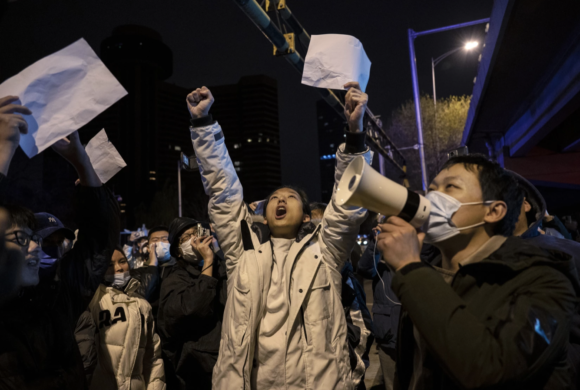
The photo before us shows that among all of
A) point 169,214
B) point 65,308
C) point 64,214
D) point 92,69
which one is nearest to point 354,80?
point 92,69

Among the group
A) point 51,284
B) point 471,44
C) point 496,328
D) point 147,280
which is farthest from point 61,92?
point 471,44

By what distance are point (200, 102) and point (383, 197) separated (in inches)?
67.1

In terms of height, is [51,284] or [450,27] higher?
[450,27]

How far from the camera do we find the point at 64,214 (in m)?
35.4

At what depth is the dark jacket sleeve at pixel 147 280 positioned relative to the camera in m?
4.08

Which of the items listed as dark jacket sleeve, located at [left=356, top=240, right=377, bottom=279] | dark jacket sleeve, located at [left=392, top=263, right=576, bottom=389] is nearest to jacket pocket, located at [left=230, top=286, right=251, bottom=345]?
dark jacket sleeve, located at [left=392, top=263, right=576, bottom=389]

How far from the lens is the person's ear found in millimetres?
1724

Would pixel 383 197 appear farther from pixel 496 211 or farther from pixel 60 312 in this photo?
pixel 60 312

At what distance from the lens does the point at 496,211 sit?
174 centimetres

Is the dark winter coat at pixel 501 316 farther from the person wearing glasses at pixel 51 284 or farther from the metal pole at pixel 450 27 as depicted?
the metal pole at pixel 450 27

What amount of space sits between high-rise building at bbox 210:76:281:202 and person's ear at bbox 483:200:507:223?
89605 millimetres

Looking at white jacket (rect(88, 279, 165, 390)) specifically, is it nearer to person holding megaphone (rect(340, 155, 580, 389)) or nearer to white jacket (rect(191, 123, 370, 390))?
white jacket (rect(191, 123, 370, 390))

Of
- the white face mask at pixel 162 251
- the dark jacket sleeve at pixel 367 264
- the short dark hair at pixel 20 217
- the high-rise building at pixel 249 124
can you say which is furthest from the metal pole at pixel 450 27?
the high-rise building at pixel 249 124

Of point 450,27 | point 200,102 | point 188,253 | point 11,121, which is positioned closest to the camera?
point 11,121
